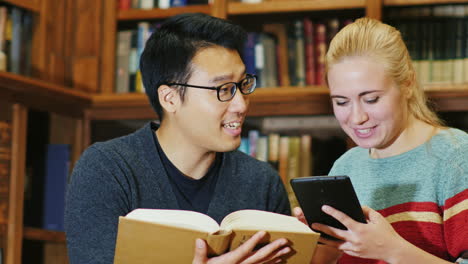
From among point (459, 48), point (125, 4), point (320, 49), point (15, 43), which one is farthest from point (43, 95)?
point (459, 48)

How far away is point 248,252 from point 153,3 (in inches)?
68.0

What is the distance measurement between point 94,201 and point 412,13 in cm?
156

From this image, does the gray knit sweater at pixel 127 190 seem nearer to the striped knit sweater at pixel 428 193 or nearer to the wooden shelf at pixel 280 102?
the striped knit sweater at pixel 428 193

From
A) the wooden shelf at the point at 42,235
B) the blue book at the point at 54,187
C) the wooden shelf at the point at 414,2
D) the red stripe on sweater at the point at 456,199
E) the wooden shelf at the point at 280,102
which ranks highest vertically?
the wooden shelf at the point at 414,2

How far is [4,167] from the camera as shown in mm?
2260

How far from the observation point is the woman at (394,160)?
1359 mm

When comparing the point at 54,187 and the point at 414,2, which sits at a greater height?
the point at 414,2

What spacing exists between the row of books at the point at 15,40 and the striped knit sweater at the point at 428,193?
1474mm

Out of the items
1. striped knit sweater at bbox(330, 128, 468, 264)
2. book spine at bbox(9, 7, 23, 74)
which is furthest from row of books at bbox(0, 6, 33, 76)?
striped knit sweater at bbox(330, 128, 468, 264)

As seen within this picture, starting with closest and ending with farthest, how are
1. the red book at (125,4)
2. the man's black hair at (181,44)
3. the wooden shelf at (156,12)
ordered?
the man's black hair at (181,44), the wooden shelf at (156,12), the red book at (125,4)

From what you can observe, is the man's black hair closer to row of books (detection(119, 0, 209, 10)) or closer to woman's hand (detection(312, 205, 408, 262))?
woman's hand (detection(312, 205, 408, 262))

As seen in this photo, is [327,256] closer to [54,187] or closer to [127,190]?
[127,190]

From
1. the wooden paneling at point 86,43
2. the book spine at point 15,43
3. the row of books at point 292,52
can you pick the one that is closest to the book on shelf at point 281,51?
the row of books at point 292,52

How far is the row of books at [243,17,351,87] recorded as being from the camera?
259 centimetres
